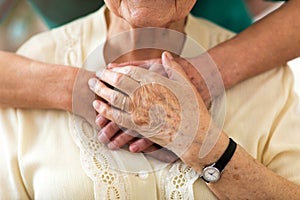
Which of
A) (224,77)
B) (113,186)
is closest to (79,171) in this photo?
(113,186)

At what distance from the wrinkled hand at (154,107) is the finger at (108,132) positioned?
0.12ft

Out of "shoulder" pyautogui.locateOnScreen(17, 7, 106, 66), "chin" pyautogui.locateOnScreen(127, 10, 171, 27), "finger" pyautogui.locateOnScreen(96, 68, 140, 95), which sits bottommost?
"shoulder" pyautogui.locateOnScreen(17, 7, 106, 66)

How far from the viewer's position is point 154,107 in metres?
1.12

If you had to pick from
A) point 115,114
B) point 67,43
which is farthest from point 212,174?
point 67,43

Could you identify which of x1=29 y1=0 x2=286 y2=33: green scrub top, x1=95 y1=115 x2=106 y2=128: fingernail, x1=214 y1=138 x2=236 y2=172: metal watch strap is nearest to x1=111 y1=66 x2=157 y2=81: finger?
x1=95 y1=115 x2=106 y2=128: fingernail

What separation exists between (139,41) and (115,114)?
220mm

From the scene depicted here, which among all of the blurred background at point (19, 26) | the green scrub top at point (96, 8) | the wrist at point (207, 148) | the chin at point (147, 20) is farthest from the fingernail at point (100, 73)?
the blurred background at point (19, 26)

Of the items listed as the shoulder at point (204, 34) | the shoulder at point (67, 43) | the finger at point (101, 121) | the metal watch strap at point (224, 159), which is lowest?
the metal watch strap at point (224, 159)

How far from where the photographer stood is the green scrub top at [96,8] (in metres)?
1.66

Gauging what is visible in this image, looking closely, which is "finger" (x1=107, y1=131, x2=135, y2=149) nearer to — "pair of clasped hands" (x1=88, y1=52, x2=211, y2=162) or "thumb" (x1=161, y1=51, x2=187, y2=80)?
"pair of clasped hands" (x1=88, y1=52, x2=211, y2=162)

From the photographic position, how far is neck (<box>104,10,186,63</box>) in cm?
127

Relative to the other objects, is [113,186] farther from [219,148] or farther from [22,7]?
[22,7]

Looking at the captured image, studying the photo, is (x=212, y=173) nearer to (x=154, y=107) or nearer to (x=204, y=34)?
(x=154, y=107)

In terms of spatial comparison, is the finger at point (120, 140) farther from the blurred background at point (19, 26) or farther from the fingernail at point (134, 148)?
the blurred background at point (19, 26)
